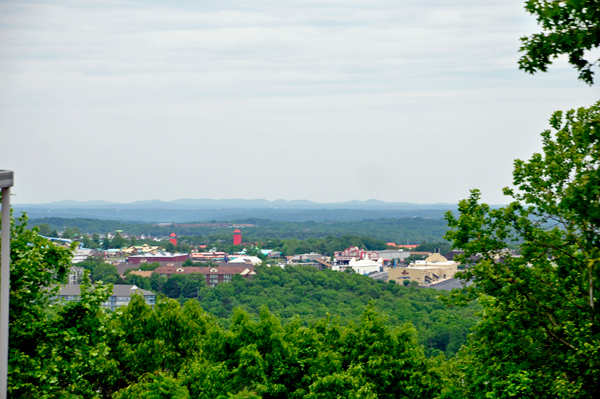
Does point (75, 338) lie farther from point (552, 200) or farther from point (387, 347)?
point (552, 200)

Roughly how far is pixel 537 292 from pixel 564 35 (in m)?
5.49

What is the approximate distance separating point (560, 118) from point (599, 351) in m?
4.69

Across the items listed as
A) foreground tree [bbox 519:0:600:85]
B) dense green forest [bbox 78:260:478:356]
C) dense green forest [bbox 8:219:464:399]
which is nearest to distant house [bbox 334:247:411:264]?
dense green forest [bbox 78:260:478:356]

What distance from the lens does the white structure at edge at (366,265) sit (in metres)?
155

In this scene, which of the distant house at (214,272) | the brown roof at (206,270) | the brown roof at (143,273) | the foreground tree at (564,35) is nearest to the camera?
the foreground tree at (564,35)

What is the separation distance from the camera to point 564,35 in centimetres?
736

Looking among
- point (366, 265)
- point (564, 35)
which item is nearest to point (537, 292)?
point (564, 35)

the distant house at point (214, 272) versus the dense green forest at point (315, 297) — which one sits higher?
the dense green forest at point (315, 297)

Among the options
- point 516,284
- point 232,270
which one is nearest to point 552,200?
point 516,284

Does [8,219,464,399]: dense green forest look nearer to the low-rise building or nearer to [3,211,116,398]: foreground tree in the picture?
[3,211,116,398]: foreground tree

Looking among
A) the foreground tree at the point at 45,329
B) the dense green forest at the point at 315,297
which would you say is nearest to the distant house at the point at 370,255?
the dense green forest at the point at 315,297

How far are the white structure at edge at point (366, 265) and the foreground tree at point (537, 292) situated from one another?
140282 millimetres

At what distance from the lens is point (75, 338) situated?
10.7 m

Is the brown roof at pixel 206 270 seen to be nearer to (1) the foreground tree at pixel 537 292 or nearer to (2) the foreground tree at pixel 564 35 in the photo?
(1) the foreground tree at pixel 537 292
